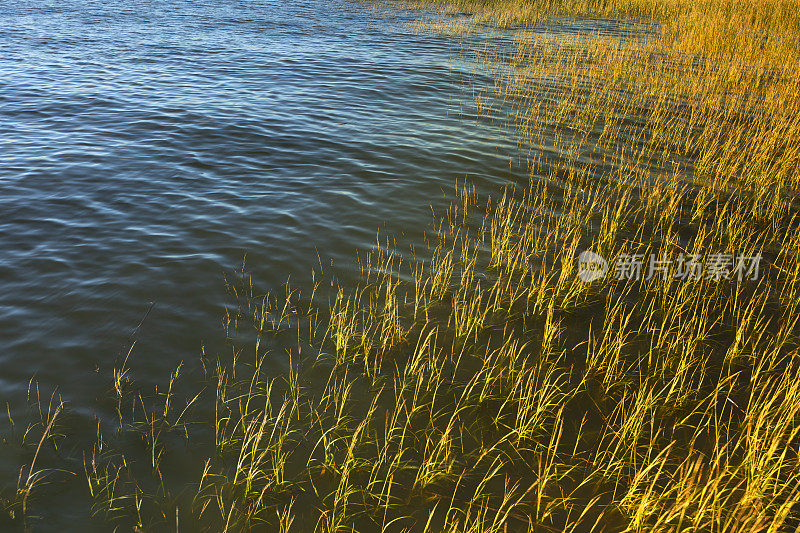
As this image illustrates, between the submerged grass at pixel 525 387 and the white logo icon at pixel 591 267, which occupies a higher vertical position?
the white logo icon at pixel 591 267

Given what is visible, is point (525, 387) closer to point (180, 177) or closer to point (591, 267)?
point (591, 267)

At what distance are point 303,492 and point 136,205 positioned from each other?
6122mm

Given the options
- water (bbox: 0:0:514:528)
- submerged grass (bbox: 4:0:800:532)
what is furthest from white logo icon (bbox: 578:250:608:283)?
water (bbox: 0:0:514:528)

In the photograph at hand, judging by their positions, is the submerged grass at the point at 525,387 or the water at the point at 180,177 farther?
the water at the point at 180,177

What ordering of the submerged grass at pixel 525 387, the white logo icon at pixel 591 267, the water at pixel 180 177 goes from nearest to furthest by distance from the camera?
the submerged grass at pixel 525 387 < the water at pixel 180 177 < the white logo icon at pixel 591 267

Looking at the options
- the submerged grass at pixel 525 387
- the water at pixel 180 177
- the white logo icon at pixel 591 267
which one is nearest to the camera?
the submerged grass at pixel 525 387

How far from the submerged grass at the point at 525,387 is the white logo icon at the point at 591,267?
92 mm

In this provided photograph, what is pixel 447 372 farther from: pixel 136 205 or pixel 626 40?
pixel 626 40

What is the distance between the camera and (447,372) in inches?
199

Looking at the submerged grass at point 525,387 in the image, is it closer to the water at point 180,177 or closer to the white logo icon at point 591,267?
the white logo icon at point 591,267

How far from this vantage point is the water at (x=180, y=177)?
17.9 ft

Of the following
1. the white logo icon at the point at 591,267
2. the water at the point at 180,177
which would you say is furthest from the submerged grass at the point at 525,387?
the water at the point at 180,177

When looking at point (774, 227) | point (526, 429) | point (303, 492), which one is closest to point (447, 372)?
point (526, 429)

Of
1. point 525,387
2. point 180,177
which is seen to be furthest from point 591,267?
point 180,177
